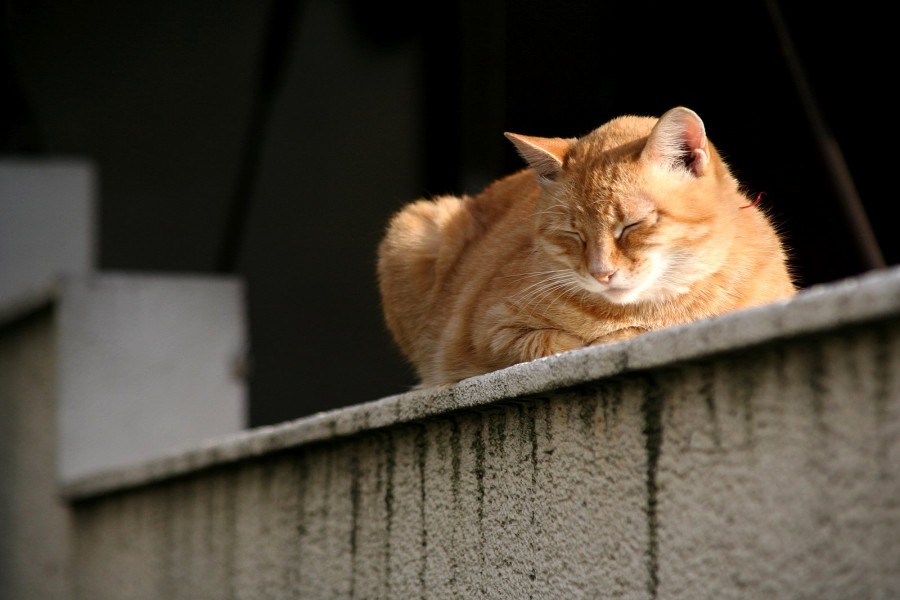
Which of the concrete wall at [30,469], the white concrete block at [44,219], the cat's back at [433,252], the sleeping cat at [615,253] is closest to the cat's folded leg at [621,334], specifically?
the sleeping cat at [615,253]

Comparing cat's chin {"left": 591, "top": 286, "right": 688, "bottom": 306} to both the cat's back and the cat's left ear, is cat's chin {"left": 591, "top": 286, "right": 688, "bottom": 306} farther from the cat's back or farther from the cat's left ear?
the cat's back

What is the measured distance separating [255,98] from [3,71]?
1.23 metres

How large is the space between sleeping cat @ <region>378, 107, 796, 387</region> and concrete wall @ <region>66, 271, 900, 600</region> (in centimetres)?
28

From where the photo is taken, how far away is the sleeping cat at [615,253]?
2.22 m

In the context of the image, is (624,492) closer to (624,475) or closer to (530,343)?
(624,475)

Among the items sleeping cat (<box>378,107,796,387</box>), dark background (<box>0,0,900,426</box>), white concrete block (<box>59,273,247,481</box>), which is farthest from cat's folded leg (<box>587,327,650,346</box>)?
dark background (<box>0,0,900,426</box>)

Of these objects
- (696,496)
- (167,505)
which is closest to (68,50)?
(167,505)

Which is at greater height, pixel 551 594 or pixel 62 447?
pixel 62 447

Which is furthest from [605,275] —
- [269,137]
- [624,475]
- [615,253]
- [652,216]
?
[269,137]

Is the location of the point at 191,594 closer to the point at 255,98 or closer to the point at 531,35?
the point at 531,35

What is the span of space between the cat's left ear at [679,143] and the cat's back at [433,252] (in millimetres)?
620

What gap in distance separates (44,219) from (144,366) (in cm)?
111

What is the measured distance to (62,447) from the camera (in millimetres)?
4145

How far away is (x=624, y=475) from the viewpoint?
5.85ft
